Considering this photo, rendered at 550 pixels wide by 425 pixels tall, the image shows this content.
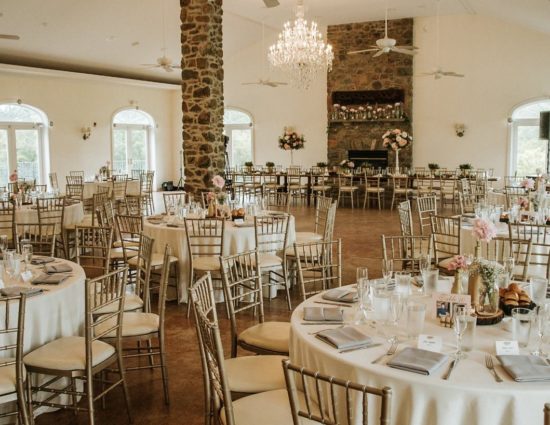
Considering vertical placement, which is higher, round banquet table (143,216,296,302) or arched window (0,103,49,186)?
arched window (0,103,49,186)

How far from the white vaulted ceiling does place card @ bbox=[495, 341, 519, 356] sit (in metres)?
10.2

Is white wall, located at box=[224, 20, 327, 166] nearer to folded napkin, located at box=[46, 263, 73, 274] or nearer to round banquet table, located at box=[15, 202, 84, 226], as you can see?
round banquet table, located at box=[15, 202, 84, 226]

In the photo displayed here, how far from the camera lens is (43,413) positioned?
3.89m

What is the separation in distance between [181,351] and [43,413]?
134 cm

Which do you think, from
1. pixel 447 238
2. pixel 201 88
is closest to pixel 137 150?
pixel 201 88

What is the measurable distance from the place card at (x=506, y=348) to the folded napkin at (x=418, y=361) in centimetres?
27

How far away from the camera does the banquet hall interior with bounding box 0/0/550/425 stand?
2.82 meters

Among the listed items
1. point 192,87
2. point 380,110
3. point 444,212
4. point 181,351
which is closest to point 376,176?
point 444,212

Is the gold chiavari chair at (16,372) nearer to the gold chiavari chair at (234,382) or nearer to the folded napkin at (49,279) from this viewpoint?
the folded napkin at (49,279)

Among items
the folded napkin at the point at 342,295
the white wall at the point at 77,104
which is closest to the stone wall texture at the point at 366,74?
the white wall at the point at 77,104

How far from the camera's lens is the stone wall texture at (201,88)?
31.7 ft

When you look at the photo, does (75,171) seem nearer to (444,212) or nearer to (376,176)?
(376,176)

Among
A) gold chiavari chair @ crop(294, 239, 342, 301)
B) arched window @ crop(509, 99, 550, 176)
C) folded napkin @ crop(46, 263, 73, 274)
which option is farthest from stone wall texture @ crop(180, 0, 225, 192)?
arched window @ crop(509, 99, 550, 176)

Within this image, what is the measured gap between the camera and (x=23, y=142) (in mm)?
15641
